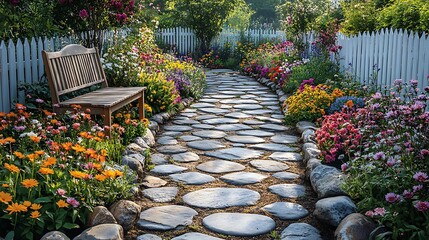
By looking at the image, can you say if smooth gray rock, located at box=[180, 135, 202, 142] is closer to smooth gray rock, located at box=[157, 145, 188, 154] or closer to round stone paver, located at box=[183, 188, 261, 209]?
smooth gray rock, located at box=[157, 145, 188, 154]

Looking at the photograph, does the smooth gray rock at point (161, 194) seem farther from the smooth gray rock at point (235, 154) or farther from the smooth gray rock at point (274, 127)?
the smooth gray rock at point (274, 127)

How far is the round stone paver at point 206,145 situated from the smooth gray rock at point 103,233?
9.07ft

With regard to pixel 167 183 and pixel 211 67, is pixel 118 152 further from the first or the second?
pixel 211 67

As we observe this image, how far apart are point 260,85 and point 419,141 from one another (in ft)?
29.4

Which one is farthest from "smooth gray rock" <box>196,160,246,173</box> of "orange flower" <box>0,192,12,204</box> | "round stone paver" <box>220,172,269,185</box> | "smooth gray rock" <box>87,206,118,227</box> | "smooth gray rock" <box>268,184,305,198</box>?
"orange flower" <box>0,192,12,204</box>

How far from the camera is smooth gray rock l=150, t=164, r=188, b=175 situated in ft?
17.2

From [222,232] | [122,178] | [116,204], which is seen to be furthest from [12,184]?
[222,232]

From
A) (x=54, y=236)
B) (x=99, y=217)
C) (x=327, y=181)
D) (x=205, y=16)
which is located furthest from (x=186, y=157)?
(x=205, y=16)

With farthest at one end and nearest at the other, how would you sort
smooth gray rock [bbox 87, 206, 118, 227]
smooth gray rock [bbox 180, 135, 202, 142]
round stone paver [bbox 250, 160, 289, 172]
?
smooth gray rock [bbox 180, 135, 202, 142], round stone paver [bbox 250, 160, 289, 172], smooth gray rock [bbox 87, 206, 118, 227]

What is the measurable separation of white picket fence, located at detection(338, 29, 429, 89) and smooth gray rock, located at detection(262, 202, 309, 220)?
3.14 m

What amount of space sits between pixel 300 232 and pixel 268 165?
1.77 metres

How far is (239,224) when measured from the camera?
3885 millimetres

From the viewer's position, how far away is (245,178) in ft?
16.5

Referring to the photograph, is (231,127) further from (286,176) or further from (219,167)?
(286,176)
